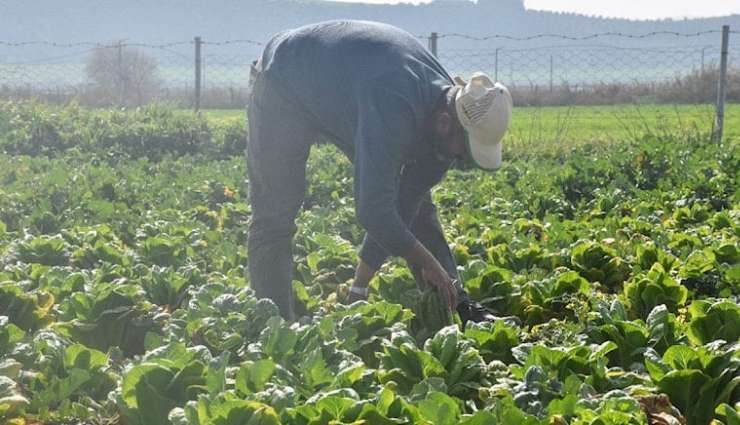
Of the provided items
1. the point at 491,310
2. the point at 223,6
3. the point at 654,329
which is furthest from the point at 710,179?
the point at 223,6

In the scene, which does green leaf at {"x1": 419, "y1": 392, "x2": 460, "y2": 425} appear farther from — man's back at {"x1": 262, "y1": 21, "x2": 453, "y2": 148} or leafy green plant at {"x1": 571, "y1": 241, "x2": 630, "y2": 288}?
leafy green plant at {"x1": 571, "y1": 241, "x2": 630, "y2": 288}

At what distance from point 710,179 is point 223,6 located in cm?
19388

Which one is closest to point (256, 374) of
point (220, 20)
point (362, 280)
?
point (362, 280)

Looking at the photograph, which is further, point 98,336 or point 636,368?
point 98,336

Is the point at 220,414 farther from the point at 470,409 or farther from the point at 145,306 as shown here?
the point at 145,306

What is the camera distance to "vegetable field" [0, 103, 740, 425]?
3.30 metres

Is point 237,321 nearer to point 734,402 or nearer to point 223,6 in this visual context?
point 734,402

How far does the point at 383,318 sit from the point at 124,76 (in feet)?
86.1

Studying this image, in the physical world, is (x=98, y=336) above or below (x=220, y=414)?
below

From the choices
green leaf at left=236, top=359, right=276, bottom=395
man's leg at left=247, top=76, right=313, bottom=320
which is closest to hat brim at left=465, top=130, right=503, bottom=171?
man's leg at left=247, top=76, right=313, bottom=320

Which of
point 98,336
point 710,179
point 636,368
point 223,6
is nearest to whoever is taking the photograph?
point 636,368

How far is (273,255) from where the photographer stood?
207 inches

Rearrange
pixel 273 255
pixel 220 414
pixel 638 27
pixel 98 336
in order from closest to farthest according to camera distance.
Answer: pixel 220 414 → pixel 98 336 → pixel 273 255 → pixel 638 27

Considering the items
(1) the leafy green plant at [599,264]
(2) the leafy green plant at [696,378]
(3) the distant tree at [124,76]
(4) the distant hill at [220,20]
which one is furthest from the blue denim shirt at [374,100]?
(4) the distant hill at [220,20]
